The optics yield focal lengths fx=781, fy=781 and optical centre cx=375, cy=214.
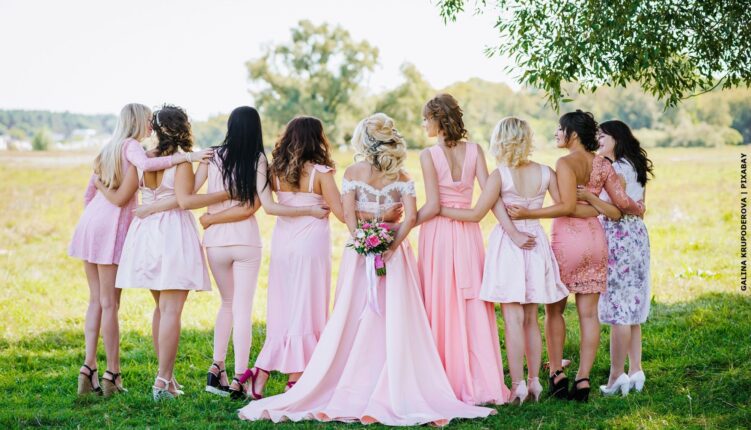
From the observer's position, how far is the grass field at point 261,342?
623 cm

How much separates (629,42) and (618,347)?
8.91ft

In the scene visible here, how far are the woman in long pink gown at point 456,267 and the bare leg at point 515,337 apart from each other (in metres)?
0.12

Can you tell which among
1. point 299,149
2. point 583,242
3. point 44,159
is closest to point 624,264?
point 583,242

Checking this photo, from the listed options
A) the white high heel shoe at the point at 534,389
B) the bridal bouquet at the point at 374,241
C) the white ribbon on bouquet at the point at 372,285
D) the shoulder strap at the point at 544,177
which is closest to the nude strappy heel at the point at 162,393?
the white ribbon on bouquet at the point at 372,285

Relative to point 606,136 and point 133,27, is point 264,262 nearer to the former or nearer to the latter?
point 606,136

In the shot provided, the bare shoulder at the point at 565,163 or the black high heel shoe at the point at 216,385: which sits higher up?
the bare shoulder at the point at 565,163

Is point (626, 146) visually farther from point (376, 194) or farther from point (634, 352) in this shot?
point (376, 194)

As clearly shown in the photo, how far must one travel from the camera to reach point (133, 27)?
163ft

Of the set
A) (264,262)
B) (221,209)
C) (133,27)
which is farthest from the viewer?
(133,27)

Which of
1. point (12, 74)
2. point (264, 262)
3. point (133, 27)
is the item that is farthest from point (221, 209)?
point (133, 27)

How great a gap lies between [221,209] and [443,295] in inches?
81.8

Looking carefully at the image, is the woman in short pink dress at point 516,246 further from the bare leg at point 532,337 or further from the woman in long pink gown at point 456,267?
the woman in long pink gown at point 456,267

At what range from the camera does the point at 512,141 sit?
6.41 metres

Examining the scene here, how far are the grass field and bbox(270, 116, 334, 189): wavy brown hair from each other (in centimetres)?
203
